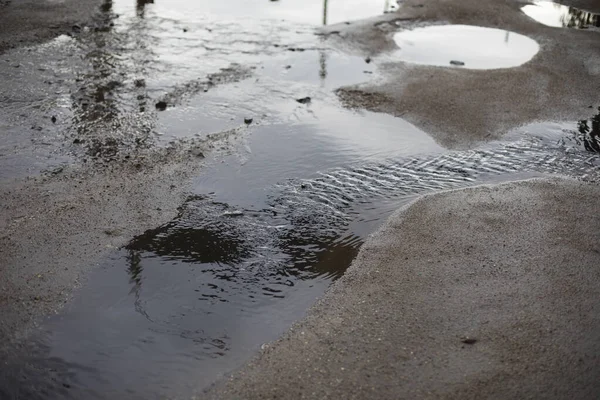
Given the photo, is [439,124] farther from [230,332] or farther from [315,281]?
[230,332]

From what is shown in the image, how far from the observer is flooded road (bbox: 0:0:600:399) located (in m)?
4.62

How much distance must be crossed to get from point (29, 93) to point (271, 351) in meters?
6.58

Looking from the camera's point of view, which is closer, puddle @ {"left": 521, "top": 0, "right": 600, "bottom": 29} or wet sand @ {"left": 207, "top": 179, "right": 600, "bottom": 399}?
wet sand @ {"left": 207, "top": 179, "right": 600, "bottom": 399}

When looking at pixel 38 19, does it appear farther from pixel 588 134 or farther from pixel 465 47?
pixel 588 134

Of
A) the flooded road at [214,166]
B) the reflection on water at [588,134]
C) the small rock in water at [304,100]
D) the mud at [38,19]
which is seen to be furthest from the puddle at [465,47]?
the mud at [38,19]

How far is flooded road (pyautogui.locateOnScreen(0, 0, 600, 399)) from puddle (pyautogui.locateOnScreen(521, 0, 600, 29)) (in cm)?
222

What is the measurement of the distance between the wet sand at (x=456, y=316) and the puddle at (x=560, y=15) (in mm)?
9254

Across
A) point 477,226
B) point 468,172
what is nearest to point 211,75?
point 468,172

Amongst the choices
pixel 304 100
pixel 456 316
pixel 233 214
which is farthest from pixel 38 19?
pixel 456 316

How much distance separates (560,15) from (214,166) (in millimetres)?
11805

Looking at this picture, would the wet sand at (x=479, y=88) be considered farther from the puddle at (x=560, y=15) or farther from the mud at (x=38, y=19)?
the mud at (x=38, y=19)

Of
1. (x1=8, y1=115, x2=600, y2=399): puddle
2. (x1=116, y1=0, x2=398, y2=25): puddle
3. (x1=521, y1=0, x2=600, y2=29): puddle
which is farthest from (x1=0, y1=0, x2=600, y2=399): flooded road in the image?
(x1=521, y1=0, x2=600, y2=29): puddle

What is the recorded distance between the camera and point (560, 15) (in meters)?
15.1

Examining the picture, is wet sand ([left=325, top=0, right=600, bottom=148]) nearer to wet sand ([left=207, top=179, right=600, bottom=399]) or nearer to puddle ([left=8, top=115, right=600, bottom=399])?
puddle ([left=8, top=115, right=600, bottom=399])
